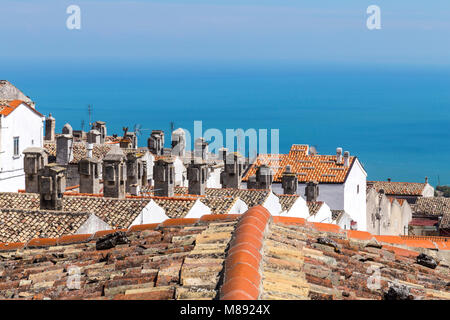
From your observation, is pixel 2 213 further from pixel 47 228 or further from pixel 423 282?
pixel 423 282

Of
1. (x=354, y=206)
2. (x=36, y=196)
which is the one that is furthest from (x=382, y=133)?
(x=36, y=196)

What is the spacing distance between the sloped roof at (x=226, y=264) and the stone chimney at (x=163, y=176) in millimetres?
18520

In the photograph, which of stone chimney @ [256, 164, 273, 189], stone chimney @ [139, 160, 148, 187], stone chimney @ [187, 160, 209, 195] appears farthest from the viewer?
stone chimney @ [256, 164, 273, 189]

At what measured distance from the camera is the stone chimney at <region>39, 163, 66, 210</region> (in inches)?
961

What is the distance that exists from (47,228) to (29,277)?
12.1 m

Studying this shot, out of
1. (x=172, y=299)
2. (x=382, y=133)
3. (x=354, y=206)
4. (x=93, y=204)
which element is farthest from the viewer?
(x=382, y=133)

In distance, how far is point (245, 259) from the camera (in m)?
7.89

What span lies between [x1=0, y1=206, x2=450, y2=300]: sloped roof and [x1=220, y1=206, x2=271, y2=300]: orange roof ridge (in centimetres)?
1

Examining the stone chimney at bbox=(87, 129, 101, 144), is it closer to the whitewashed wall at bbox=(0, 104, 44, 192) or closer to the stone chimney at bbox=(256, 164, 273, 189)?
the whitewashed wall at bbox=(0, 104, 44, 192)

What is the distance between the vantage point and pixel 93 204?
26.0 m

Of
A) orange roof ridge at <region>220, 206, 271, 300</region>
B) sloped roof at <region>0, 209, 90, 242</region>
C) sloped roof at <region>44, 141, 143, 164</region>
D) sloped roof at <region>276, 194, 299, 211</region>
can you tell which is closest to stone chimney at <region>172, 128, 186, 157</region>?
sloped roof at <region>44, 141, 143, 164</region>

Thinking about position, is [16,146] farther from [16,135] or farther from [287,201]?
[287,201]

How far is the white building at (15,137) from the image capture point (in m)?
39.8

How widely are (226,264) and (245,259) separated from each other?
0.20 meters
